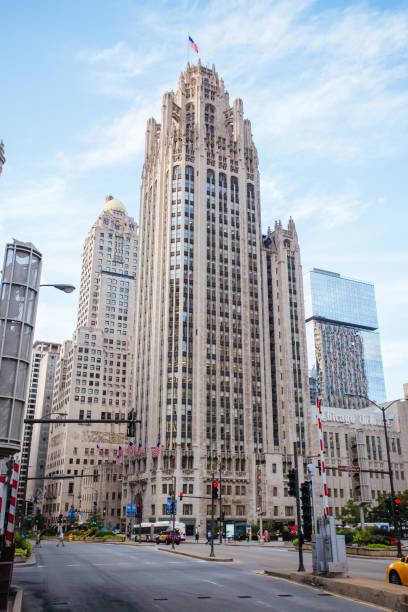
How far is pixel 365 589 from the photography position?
18297mm

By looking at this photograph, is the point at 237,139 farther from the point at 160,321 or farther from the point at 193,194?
the point at 160,321

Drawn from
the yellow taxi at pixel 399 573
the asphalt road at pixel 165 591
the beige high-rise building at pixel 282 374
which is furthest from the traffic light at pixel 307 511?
the beige high-rise building at pixel 282 374

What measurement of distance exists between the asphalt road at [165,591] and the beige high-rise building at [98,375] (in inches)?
4516

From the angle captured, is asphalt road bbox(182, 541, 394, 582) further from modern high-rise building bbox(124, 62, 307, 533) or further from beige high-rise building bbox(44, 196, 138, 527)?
beige high-rise building bbox(44, 196, 138, 527)

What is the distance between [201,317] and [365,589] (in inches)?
3501

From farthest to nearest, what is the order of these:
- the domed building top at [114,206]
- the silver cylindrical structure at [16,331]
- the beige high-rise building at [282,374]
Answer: the domed building top at [114,206] < the beige high-rise building at [282,374] < the silver cylindrical structure at [16,331]

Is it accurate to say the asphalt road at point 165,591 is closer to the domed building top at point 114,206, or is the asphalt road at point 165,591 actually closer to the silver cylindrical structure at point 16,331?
the silver cylindrical structure at point 16,331

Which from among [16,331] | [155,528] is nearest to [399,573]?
[16,331]

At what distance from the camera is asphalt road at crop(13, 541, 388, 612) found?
16750 millimetres

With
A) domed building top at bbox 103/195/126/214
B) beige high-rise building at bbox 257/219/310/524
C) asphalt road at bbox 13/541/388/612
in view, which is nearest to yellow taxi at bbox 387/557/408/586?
asphalt road at bbox 13/541/388/612

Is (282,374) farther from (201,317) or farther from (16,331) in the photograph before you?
(16,331)

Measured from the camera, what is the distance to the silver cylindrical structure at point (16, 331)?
45.0ft

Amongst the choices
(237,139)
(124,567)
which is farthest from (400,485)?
(124,567)

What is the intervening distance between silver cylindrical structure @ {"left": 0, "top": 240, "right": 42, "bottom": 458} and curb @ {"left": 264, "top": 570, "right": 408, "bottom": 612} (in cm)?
1189
